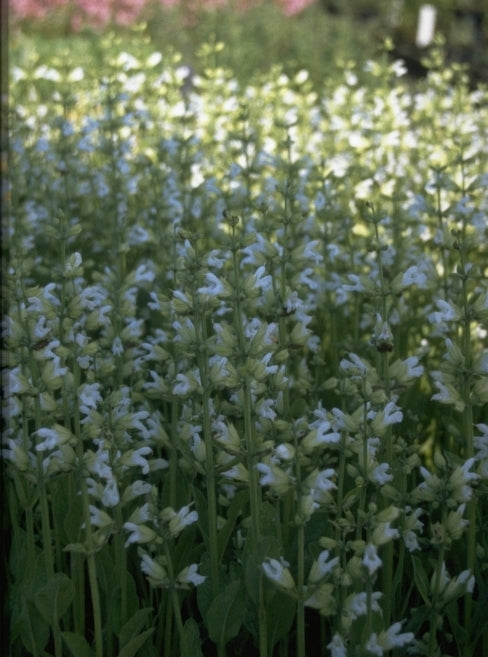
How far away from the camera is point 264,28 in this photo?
50.1ft

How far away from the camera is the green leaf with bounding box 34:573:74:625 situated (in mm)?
2092

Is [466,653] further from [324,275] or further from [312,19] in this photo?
[312,19]

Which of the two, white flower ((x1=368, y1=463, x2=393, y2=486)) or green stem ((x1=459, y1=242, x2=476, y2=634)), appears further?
green stem ((x1=459, y1=242, x2=476, y2=634))

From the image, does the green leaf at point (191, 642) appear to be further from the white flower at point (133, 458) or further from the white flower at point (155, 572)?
the white flower at point (133, 458)

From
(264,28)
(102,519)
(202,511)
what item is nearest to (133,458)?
(102,519)

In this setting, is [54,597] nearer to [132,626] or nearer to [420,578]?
[132,626]

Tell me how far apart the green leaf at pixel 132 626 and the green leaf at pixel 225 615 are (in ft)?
0.42

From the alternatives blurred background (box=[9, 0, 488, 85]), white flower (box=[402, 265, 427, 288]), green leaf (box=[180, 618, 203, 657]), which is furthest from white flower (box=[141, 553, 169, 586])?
blurred background (box=[9, 0, 488, 85])

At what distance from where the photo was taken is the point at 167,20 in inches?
617

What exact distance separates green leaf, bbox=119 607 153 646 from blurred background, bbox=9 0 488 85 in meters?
9.39

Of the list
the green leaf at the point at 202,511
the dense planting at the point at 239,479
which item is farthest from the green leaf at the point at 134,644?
the green leaf at the point at 202,511

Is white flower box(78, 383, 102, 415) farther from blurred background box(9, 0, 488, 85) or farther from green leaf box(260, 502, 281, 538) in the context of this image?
blurred background box(9, 0, 488, 85)

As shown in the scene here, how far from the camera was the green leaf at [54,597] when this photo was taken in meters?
2.09

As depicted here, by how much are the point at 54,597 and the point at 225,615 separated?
1.09 feet
